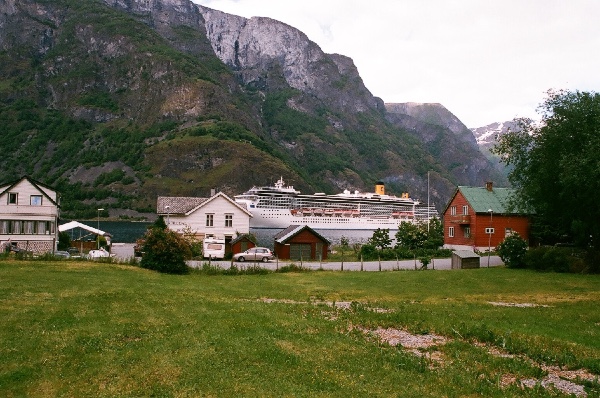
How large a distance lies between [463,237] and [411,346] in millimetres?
54936

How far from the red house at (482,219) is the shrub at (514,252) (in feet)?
61.1

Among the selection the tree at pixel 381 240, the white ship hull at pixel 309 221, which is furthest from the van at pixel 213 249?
the white ship hull at pixel 309 221

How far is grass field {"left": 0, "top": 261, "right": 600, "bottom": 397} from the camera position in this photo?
352 inches

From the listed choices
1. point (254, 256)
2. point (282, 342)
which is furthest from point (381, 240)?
point (282, 342)

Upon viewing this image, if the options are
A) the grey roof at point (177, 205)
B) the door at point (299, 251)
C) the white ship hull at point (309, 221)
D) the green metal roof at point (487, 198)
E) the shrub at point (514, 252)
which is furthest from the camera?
the white ship hull at point (309, 221)

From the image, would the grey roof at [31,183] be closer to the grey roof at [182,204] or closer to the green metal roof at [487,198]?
the grey roof at [182,204]

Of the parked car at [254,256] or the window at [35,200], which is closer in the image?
the parked car at [254,256]

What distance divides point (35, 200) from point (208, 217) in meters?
17.4

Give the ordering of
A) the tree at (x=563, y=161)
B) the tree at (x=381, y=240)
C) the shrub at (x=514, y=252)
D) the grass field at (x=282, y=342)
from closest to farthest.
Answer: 1. the grass field at (x=282, y=342)
2. the tree at (x=563, y=161)
3. the shrub at (x=514, y=252)
4. the tree at (x=381, y=240)

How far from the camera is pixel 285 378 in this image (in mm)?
9109

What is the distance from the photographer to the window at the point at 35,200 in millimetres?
49719

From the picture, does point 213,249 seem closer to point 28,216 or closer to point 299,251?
point 299,251

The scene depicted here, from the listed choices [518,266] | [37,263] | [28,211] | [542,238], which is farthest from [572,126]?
[28,211]

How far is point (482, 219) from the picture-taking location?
61.0m
